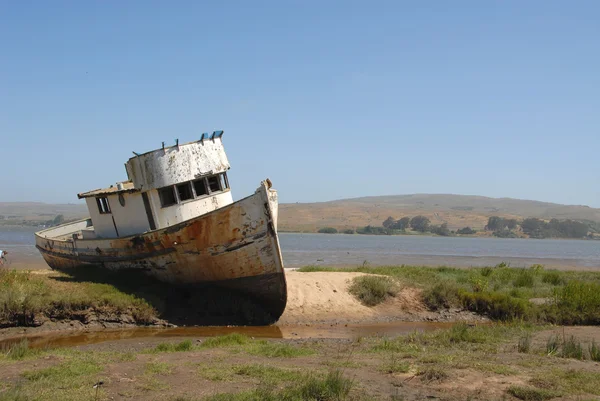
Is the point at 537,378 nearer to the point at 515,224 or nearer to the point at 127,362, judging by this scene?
the point at 127,362

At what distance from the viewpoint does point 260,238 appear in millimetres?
13055

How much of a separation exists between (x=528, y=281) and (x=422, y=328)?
6.01m

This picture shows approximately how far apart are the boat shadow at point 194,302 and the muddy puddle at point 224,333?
20.1 inches

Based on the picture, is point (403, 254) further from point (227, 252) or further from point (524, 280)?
point (227, 252)

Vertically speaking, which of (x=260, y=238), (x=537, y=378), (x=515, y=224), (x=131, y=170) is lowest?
(x=515, y=224)

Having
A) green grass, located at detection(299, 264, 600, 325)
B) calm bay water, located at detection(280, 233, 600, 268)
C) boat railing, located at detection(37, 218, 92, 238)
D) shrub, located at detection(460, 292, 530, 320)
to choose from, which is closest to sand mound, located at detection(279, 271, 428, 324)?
green grass, located at detection(299, 264, 600, 325)

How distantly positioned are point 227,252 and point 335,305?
3.08 metres

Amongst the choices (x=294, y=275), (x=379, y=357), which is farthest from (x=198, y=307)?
(x=379, y=357)

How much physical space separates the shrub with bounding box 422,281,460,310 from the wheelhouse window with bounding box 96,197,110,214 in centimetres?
919

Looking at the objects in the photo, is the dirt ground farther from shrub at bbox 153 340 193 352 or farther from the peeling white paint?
the peeling white paint

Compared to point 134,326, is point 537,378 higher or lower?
lower

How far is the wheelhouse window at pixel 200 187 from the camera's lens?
1534cm

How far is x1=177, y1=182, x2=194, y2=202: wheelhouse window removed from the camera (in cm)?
1505

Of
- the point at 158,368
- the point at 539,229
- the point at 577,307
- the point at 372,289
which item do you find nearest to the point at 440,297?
the point at 372,289
